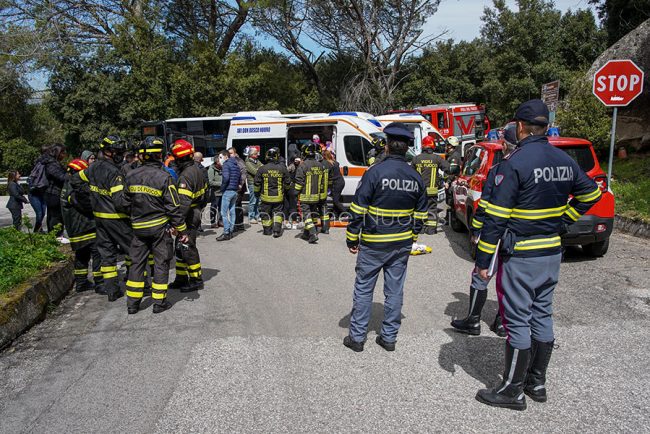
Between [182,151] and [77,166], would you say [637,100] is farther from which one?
[77,166]

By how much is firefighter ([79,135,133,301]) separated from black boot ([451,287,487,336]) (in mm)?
4221

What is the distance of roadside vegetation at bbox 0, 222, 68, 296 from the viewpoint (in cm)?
593

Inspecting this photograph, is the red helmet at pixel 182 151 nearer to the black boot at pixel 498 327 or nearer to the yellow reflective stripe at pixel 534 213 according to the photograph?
the black boot at pixel 498 327

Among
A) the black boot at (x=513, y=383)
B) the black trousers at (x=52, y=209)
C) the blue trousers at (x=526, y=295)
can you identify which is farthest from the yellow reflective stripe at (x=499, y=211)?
the black trousers at (x=52, y=209)

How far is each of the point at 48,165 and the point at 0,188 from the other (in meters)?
20.3

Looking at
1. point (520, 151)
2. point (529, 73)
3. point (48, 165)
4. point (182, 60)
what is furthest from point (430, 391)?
point (529, 73)

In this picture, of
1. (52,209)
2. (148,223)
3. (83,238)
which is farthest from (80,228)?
(52,209)

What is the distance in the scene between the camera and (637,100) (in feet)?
49.9

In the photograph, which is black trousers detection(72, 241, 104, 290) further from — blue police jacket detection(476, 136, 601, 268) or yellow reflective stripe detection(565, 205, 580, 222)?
yellow reflective stripe detection(565, 205, 580, 222)

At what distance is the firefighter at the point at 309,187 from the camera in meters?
10.2

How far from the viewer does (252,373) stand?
436cm

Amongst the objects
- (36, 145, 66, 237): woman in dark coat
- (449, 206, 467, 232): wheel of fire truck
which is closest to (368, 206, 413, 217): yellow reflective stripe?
Answer: (449, 206, 467, 232): wheel of fire truck

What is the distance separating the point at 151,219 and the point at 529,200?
4238mm

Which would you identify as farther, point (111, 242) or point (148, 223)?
point (111, 242)
